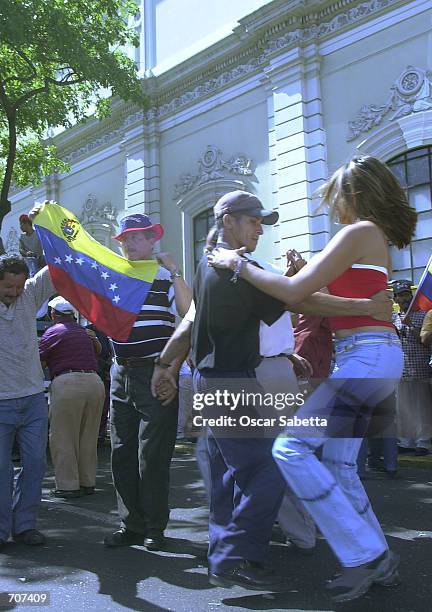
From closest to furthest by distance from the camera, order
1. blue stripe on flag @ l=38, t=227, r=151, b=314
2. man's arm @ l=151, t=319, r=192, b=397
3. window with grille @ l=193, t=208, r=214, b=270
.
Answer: man's arm @ l=151, t=319, r=192, b=397
blue stripe on flag @ l=38, t=227, r=151, b=314
window with grille @ l=193, t=208, r=214, b=270

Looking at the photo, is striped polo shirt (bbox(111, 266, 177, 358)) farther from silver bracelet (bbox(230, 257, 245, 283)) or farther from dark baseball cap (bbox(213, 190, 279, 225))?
silver bracelet (bbox(230, 257, 245, 283))

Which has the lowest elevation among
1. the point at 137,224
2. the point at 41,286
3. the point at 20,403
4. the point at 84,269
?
the point at 20,403

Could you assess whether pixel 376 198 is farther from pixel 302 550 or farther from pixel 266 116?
pixel 266 116

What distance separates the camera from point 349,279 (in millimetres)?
3045

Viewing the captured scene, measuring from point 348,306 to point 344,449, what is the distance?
0.63 metres

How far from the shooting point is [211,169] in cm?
1562

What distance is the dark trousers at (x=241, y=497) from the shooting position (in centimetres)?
308

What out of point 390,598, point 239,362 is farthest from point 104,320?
point 390,598

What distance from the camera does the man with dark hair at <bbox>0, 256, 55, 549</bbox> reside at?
176 inches

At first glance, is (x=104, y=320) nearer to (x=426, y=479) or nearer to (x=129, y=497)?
(x=129, y=497)

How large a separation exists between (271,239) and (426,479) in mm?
8165

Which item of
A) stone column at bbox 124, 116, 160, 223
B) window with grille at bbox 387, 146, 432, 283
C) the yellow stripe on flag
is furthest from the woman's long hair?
stone column at bbox 124, 116, 160, 223

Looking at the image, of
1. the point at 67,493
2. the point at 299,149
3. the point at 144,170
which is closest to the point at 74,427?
the point at 67,493

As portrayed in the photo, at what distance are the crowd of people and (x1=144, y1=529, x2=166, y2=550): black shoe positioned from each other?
1 centimetres
